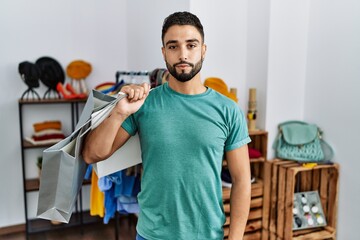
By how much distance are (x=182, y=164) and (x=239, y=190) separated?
0.87 ft

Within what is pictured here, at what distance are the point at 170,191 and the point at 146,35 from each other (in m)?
2.05

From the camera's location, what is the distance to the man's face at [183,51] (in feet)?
4.07

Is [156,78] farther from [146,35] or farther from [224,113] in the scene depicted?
[224,113]

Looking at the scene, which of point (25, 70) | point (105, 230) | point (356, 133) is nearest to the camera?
point (356, 133)

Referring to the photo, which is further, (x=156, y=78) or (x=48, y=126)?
(x=48, y=126)

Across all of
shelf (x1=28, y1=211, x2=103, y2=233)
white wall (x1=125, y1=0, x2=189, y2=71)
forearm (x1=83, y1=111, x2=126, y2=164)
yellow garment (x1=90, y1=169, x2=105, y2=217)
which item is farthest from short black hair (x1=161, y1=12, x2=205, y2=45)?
shelf (x1=28, y1=211, x2=103, y2=233)

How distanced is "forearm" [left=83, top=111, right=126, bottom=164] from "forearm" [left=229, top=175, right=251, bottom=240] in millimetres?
490

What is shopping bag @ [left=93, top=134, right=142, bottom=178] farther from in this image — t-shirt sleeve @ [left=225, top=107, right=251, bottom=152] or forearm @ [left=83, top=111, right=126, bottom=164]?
t-shirt sleeve @ [left=225, top=107, right=251, bottom=152]

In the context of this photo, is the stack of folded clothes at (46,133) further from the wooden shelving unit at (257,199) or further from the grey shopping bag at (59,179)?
the grey shopping bag at (59,179)

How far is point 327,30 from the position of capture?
2.50 m

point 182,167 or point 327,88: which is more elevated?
point 327,88

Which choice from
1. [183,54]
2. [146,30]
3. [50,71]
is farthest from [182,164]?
[50,71]

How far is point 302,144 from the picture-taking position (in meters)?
2.55

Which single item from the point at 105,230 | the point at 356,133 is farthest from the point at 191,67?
the point at 105,230
